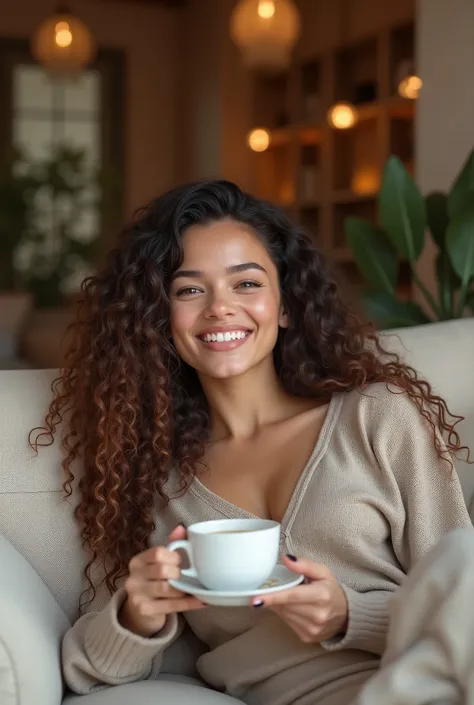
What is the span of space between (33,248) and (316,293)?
5.93 m

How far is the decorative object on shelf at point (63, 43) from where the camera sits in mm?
5633

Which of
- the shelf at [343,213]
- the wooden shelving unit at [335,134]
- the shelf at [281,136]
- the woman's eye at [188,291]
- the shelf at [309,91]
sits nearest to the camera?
the woman's eye at [188,291]

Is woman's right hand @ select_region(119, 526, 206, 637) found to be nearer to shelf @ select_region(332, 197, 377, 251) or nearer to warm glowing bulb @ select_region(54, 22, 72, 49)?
warm glowing bulb @ select_region(54, 22, 72, 49)

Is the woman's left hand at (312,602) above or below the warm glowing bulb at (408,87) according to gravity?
below

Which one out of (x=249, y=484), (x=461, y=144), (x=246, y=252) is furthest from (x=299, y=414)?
(x=461, y=144)

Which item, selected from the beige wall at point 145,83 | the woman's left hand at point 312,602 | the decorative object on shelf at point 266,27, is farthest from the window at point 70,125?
the woman's left hand at point 312,602

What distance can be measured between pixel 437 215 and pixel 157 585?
235 cm

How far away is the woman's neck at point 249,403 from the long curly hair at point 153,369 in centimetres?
5

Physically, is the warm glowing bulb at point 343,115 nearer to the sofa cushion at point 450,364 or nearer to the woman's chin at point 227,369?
the sofa cushion at point 450,364

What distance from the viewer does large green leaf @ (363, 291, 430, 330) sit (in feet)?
10.9

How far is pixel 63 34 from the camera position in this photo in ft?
18.5

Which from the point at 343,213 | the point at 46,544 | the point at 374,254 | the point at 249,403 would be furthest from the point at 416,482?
the point at 343,213

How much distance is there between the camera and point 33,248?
7.69 m

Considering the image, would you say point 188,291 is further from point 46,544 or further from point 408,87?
point 408,87
